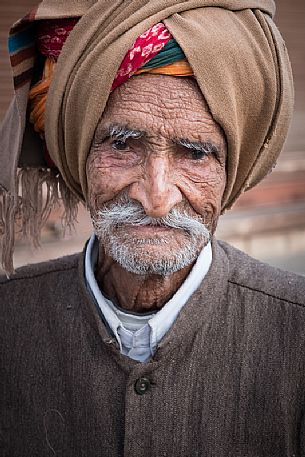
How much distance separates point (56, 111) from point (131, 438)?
3.15 feet

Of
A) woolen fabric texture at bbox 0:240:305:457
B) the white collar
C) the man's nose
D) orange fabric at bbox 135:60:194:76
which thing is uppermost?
orange fabric at bbox 135:60:194:76

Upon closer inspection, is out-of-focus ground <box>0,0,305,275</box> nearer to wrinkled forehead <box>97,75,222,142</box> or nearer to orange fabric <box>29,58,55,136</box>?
orange fabric <box>29,58,55,136</box>

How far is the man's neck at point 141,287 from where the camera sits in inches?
93.9

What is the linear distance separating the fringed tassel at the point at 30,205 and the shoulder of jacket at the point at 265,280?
1.96 ft

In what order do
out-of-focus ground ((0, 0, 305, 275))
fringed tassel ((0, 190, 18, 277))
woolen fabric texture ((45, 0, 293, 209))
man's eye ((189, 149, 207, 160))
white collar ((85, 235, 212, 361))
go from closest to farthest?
woolen fabric texture ((45, 0, 293, 209)) < man's eye ((189, 149, 207, 160)) < white collar ((85, 235, 212, 361)) < fringed tassel ((0, 190, 18, 277)) < out-of-focus ground ((0, 0, 305, 275))

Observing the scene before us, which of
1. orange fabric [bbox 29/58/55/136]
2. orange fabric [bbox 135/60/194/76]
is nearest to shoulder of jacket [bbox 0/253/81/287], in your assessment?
orange fabric [bbox 29/58/55/136]

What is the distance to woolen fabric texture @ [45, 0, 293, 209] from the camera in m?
2.10

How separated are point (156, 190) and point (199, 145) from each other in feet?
0.61

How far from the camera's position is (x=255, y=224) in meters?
6.87

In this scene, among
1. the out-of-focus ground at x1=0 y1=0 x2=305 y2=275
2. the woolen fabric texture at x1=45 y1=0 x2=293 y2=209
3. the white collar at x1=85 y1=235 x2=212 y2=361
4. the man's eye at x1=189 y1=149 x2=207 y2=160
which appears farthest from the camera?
the out-of-focus ground at x1=0 y1=0 x2=305 y2=275

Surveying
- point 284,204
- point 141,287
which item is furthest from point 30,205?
point 284,204

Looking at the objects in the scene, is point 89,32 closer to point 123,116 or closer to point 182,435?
point 123,116

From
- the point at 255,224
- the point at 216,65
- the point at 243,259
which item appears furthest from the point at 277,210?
the point at 216,65

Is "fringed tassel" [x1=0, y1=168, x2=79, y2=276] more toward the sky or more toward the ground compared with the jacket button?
more toward the sky
